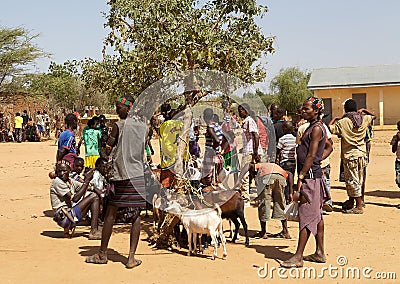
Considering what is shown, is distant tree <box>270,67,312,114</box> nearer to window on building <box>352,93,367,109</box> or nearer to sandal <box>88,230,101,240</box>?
window on building <box>352,93,367,109</box>

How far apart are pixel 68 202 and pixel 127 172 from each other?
1.89 metres

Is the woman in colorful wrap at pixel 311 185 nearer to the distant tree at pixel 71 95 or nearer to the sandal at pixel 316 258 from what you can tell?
the sandal at pixel 316 258

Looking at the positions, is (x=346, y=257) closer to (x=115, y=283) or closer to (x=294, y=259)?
(x=294, y=259)

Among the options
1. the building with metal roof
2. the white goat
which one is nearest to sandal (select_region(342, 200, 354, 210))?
the white goat

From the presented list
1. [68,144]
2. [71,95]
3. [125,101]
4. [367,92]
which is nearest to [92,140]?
[68,144]

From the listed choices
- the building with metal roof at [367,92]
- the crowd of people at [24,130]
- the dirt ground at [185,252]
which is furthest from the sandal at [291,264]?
the building with metal roof at [367,92]

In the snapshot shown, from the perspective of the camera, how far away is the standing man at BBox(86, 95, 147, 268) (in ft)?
19.7

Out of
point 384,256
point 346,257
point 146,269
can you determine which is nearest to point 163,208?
point 146,269

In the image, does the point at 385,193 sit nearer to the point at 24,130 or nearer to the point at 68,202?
the point at 68,202

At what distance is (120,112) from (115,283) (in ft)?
6.22

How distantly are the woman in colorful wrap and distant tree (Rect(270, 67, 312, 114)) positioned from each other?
118ft

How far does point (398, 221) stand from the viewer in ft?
27.7

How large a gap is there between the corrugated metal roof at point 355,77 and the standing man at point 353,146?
23115 millimetres

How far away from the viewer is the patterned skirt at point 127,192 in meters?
6.02
